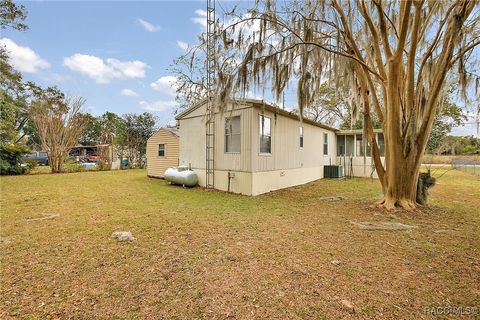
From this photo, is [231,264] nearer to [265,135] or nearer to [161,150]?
[265,135]

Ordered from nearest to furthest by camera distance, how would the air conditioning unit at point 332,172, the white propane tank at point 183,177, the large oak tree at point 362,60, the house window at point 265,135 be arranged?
the large oak tree at point 362,60 < the house window at point 265,135 < the white propane tank at point 183,177 < the air conditioning unit at point 332,172

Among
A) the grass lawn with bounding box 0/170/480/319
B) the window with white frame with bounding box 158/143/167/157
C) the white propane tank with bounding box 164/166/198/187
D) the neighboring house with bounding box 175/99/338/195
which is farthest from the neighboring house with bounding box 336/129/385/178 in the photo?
the window with white frame with bounding box 158/143/167/157

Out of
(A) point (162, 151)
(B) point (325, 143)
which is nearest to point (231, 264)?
(A) point (162, 151)

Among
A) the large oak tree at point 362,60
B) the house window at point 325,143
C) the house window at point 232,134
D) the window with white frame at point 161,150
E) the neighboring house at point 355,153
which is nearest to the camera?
the large oak tree at point 362,60

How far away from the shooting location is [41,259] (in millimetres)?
2994

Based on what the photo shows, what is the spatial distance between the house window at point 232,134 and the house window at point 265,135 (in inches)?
30.0

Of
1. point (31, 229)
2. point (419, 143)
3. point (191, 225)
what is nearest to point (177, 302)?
point (191, 225)

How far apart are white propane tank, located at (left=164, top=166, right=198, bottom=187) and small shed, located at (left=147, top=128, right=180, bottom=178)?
6.38 ft

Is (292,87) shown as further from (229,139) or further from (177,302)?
(177,302)

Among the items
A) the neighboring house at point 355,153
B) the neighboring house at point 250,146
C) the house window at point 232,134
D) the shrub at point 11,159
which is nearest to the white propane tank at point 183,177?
the neighboring house at point 250,146

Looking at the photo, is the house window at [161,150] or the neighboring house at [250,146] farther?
the house window at [161,150]

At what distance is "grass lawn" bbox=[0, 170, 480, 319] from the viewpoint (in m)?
2.12

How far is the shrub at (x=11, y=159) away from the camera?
12.1 meters

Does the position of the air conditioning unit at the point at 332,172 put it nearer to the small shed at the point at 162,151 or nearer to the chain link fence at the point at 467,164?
the small shed at the point at 162,151
